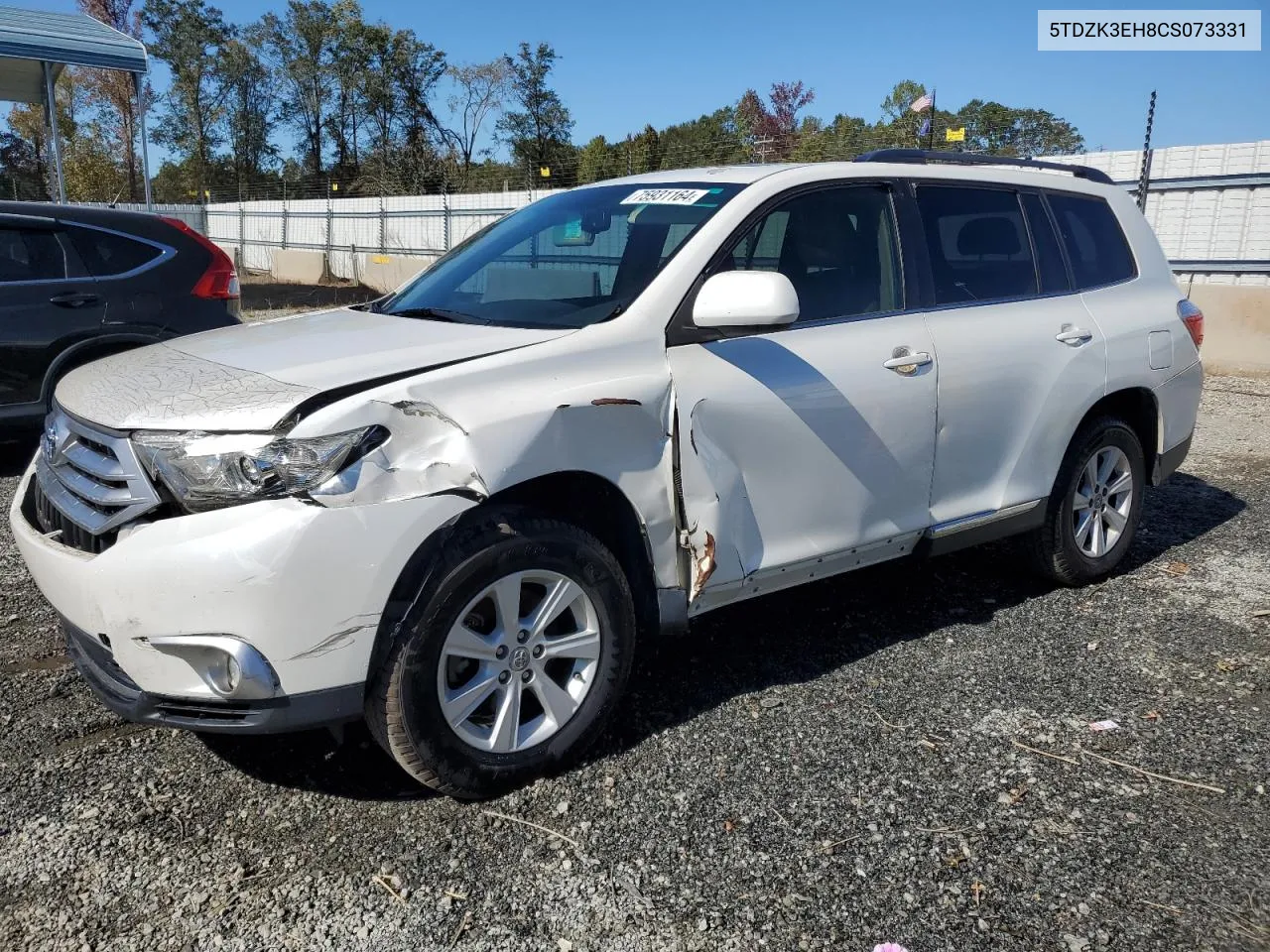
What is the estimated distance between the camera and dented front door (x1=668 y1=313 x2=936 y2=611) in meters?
3.11

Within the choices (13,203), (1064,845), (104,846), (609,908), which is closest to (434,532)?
(609,908)

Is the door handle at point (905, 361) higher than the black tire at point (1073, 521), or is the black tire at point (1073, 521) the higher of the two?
the door handle at point (905, 361)

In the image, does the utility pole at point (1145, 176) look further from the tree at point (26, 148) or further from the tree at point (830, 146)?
the tree at point (26, 148)

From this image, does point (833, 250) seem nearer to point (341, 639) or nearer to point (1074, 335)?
point (1074, 335)

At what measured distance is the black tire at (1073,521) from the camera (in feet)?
14.7

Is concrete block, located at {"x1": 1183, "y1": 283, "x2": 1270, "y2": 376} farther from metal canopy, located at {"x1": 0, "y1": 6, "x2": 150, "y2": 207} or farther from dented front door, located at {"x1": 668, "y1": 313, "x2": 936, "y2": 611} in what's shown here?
metal canopy, located at {"x1": 0, "y1": 6, "x2": 150, "y2": 207}

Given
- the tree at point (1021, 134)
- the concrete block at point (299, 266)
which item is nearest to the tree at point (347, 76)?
the concrete block at point (299, 266)

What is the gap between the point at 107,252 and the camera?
6352 mm

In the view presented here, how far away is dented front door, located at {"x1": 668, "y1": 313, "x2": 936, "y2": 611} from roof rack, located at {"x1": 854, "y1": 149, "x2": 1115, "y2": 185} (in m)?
0.73

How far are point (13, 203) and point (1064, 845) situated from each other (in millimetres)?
6488

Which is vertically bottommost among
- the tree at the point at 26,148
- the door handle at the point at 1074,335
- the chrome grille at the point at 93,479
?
the chrome grille at the point at 93,479

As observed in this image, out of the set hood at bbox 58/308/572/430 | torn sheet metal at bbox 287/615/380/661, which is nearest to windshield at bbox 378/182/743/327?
hood at bbox 58/308/572/430

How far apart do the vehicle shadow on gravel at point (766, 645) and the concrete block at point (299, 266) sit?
23037mm

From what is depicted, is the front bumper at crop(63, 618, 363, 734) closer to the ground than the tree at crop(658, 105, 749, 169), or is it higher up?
closer to the ground
